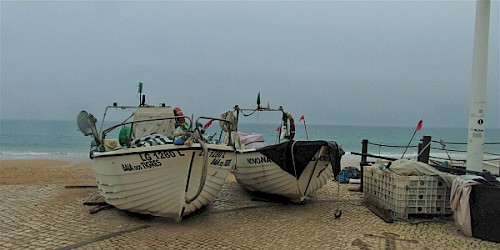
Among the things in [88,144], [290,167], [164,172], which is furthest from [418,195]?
[88,144]

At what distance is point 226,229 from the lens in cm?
718

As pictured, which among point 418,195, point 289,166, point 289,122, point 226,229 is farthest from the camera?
point 289,122

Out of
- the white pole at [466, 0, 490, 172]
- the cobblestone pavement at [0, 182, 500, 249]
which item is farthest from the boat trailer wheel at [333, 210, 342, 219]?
the white pole at [466, 0, 490, 172]

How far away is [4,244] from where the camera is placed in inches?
239

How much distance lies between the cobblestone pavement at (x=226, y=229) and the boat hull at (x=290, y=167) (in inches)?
16.9

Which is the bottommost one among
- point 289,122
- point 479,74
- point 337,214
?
point 337,214

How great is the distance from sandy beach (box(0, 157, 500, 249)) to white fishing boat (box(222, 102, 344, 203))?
1.43 ft

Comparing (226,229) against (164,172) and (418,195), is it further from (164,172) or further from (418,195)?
(418,195)

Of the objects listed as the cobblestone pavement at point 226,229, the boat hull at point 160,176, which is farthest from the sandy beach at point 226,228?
the boat hull at point 160,176

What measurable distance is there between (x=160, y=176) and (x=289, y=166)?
9.71ft

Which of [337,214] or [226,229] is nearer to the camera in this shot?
[226,229]

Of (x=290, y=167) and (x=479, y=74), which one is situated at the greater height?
(x=479, y=74)

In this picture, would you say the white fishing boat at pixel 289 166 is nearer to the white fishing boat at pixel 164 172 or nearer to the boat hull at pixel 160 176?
the white fishing boat at pixel 164 172

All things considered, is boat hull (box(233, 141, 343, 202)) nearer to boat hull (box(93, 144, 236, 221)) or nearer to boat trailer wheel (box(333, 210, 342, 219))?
boat trailer wheel (box(333, 210, 342, 219))
